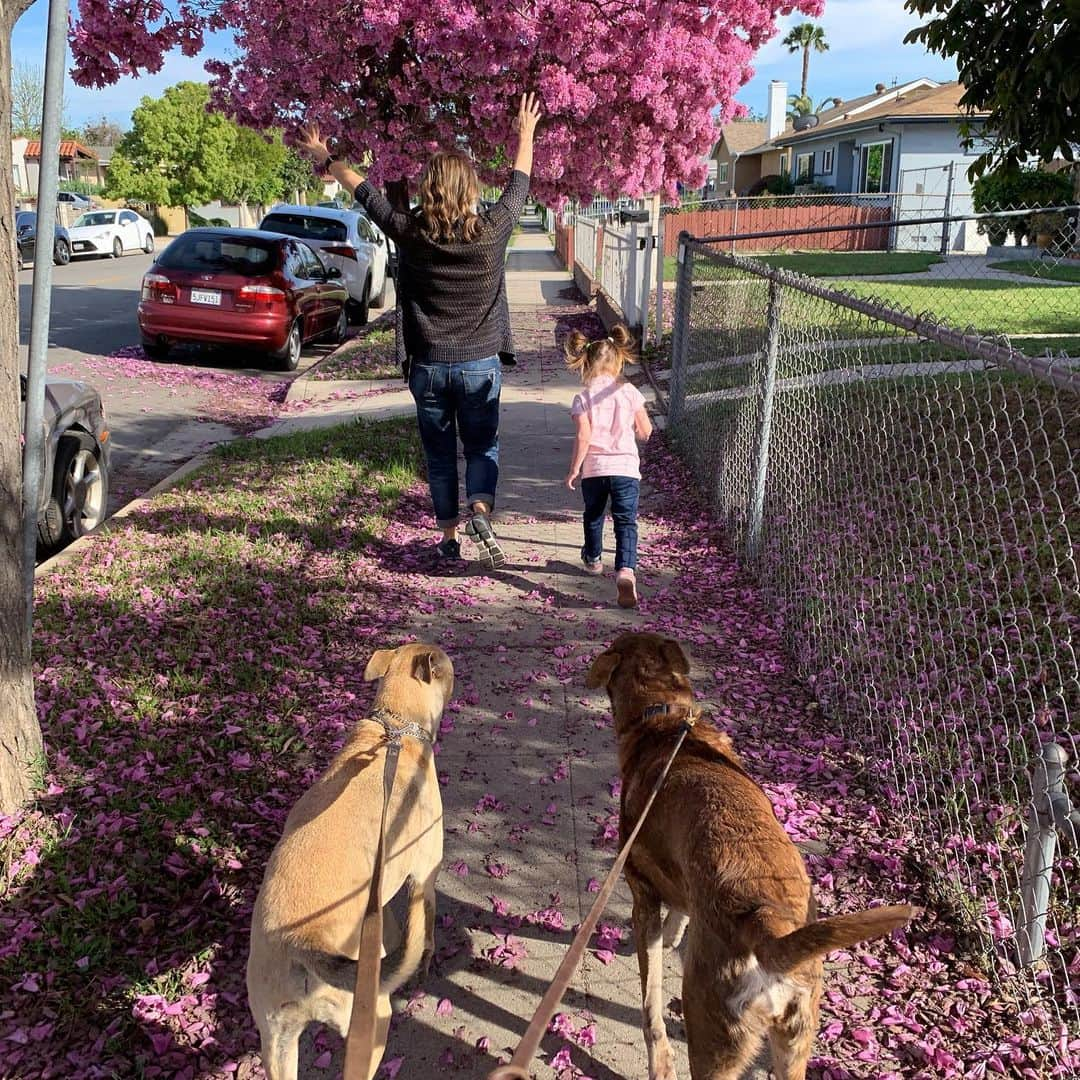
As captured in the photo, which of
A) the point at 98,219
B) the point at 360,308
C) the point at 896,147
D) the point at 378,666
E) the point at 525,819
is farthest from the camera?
the point at 98,219

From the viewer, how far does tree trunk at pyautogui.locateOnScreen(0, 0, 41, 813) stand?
10.7ft

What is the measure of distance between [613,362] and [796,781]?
2.63 meters

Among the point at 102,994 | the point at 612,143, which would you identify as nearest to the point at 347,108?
the point at 612,143

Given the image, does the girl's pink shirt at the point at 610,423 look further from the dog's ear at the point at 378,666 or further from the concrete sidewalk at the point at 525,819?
the dog's ear at the point at 378,666

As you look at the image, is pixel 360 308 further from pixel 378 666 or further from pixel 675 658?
pixel 675 658

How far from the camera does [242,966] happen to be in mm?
2947

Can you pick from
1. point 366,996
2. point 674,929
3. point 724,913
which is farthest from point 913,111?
point 366,996

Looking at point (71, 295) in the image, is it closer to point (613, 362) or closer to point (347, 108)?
point (347, 108)

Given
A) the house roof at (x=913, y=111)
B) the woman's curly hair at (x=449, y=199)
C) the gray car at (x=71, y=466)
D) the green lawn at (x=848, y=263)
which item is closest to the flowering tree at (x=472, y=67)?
the woman's curly hair at (x=449, y=199)

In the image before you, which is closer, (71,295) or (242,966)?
(242,966)

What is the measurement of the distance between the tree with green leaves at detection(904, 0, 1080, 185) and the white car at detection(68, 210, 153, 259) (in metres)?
34.2

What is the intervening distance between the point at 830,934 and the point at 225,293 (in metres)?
12.8

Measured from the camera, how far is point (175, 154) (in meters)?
51.1

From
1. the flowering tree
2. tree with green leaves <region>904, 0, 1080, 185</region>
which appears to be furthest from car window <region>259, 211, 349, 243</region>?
tree with green leaves <region>904, 0, 1080, 185</region>
